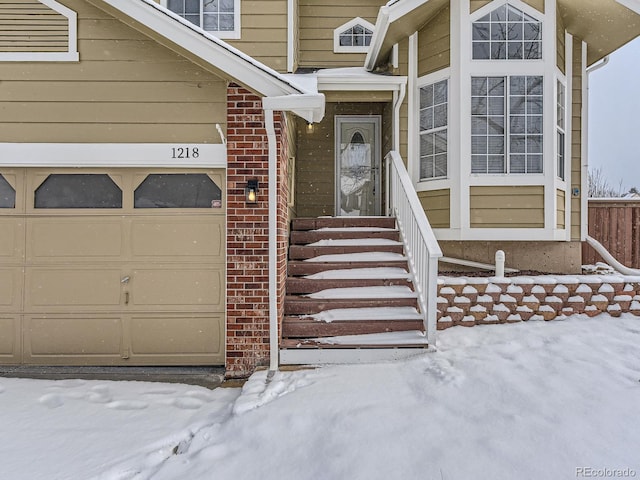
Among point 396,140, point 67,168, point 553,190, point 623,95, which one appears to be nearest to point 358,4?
point 396,140

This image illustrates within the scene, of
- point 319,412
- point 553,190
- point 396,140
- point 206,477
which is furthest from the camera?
point 396,140

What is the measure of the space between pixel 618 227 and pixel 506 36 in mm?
4425

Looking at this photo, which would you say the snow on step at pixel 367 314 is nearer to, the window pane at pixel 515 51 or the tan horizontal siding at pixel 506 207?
the tan horizontal siding at pixel 506 207

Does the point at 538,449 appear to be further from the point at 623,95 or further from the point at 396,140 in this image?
the point at 623,95

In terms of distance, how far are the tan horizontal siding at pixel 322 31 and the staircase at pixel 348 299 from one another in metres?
3.52

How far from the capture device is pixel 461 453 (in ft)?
7.80

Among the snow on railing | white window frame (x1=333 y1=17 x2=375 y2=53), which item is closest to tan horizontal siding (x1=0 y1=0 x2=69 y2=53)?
the snow on railing

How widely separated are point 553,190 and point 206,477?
5706 millimetres

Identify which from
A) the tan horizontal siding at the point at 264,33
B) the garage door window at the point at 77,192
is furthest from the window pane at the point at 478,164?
the garage door window at the point at 77,192

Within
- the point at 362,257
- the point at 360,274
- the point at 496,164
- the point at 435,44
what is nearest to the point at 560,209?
the point at 496,164

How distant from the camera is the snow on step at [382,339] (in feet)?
13.0

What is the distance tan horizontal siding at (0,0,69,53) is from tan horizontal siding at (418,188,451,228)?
5.03m

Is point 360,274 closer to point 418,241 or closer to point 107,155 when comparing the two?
point 418,241

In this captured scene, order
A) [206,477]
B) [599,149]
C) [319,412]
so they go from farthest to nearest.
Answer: [599,149] → [319,412] → [206,477]
